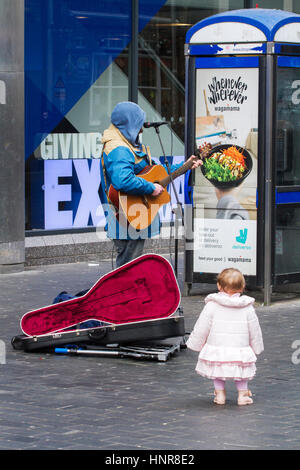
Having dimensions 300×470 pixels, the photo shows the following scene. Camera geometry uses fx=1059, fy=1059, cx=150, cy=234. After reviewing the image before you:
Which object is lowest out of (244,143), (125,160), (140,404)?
(140,404)

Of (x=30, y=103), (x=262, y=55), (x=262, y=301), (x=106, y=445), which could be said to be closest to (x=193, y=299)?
(x=262, y=301)

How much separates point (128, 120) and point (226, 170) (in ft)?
6.63

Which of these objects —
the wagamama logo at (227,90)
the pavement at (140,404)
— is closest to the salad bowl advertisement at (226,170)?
the wagamama logo at (227,90)

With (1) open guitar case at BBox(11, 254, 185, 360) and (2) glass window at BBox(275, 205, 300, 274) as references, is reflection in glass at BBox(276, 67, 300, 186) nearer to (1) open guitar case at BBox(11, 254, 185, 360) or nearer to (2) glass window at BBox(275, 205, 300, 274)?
(2) glass window at BBox(275, 205, 300, 274)

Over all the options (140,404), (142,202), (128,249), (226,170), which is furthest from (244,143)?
(140,404)

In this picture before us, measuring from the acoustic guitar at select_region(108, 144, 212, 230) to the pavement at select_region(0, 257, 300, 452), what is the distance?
3.40 ft

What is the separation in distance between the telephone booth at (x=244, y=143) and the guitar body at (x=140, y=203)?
5.55 feet

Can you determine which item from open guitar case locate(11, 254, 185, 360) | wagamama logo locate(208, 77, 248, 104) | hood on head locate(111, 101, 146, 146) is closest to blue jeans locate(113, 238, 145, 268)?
open guitar case locate(11, 254, 185, 360)

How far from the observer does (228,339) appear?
6223mm

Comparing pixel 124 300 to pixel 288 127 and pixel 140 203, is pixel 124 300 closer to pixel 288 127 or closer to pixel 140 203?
pixel 140 203

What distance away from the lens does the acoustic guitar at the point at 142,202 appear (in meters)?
7.96

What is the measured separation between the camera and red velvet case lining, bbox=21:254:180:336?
7371 mm
